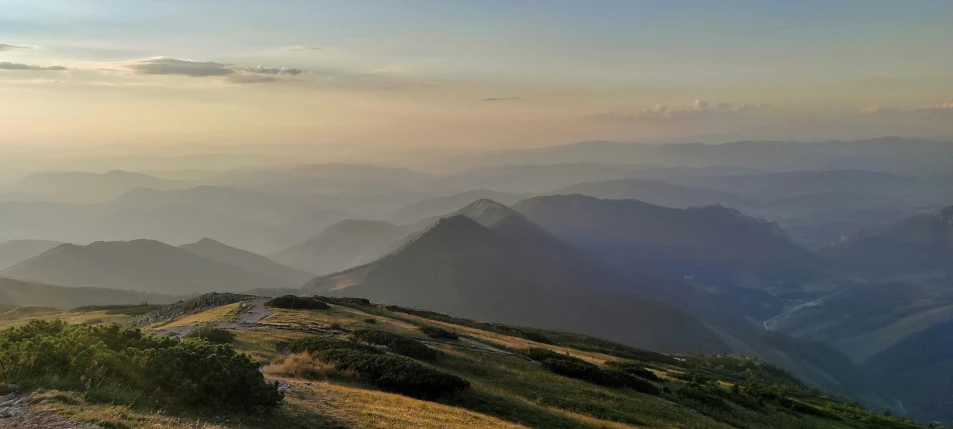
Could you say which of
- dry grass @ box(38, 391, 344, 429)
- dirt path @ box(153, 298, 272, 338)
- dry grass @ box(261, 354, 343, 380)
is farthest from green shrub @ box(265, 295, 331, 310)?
dry grass @ box(38, 391, 344, 429)

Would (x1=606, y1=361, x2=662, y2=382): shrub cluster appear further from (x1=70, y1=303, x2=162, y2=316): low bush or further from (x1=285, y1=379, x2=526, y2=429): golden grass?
(x1=70, y1=303, x2=162, y2=316): low bush

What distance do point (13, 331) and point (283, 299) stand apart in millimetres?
37832

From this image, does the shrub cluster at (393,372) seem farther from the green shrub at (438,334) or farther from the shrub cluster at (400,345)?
the green shrub at (438,334)

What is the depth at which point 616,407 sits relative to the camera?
97.5 ft

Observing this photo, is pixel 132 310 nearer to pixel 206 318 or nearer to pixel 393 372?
pixel 206 318

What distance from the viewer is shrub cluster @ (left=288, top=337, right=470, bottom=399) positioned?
25859mm

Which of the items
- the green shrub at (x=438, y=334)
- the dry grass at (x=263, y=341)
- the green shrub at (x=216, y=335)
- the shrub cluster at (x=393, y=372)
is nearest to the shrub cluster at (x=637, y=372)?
the green shrub at (x=438, y=334)

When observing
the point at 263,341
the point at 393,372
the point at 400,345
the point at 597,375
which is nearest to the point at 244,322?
the point at 263,341

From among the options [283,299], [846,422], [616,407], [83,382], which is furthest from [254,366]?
[846,422]

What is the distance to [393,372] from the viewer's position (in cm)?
2698

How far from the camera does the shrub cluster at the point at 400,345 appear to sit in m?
33.8

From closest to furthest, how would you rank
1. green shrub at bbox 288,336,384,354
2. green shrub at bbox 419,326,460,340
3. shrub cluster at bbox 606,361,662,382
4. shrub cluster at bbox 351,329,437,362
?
green shrub at bbox 288,336,384,354 → shrub cluster at bbox 351,329,437,362 → shrub cluster at bbox 606,361,662,382 → green shrub at bbox 419,326,460,340

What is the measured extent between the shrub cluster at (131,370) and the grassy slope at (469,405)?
1.27 meters

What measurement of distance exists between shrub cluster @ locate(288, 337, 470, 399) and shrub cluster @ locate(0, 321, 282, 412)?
7.31 m
